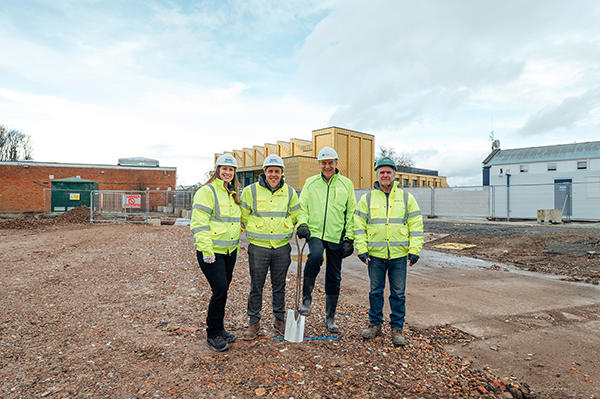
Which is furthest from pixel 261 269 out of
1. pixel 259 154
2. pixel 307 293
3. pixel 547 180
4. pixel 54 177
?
pixel 54 177

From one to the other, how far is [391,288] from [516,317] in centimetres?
206

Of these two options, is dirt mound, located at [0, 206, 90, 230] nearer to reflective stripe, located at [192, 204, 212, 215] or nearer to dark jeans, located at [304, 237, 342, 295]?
reflective stripe, located at [192, 204, 212, 215]

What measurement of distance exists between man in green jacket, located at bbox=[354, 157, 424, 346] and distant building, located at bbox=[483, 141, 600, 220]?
59.4 feet

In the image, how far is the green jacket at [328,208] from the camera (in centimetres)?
429

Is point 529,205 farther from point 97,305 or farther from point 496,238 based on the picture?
point 97,305

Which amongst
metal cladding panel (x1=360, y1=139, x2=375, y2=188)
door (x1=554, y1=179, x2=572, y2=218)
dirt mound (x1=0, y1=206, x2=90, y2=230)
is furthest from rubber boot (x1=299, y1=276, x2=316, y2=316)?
metal cladding panel (x1=360, y1=139, x2=375, y2=188)

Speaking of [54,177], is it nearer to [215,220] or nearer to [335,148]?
[335,148]

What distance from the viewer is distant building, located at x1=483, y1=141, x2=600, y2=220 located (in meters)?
19.1

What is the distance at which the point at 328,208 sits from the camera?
14.1 ft

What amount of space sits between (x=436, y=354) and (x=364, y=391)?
3.85ft

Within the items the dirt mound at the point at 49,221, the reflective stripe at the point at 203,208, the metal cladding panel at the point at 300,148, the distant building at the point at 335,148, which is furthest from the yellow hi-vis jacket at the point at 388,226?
the metal cladding panel at the point at 300,148

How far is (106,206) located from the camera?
24.2 metres

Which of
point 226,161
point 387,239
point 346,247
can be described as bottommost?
point 346,247

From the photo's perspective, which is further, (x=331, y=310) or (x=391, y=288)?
(x=331, y=310)
